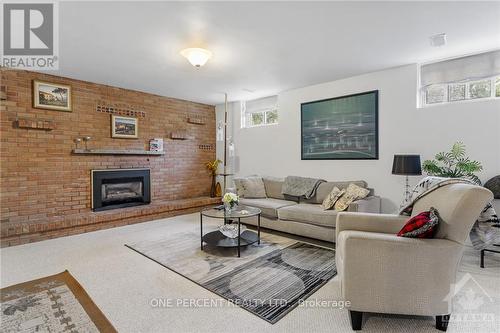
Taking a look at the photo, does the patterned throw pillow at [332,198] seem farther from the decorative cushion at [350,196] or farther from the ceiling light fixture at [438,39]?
the ceiling light fixture at [438,39]

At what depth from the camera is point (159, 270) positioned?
9.00 feet

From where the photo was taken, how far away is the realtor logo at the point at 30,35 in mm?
2363

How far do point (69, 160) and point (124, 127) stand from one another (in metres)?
1.09

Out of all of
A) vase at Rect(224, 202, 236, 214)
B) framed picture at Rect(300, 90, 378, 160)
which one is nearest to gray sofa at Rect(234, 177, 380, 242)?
framed picture at Rect(300, 90, 378, 160)

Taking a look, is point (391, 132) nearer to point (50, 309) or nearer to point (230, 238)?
point (230, 238)

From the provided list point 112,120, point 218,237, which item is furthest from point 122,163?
point 218,237

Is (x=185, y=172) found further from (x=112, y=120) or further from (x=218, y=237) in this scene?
(x=218, y=237)

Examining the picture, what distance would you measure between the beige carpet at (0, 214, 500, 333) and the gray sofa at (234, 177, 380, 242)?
1017 millimetres

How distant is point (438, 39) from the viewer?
2875 mm

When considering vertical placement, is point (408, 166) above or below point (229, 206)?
above

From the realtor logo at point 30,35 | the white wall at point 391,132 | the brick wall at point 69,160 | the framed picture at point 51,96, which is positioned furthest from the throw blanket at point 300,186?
the framed picture at point 51,96

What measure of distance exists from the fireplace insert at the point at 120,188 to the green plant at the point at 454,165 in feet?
15.8

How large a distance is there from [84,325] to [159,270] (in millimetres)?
930

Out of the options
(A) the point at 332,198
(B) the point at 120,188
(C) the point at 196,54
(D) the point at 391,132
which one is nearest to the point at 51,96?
(B) the point at 120,188
